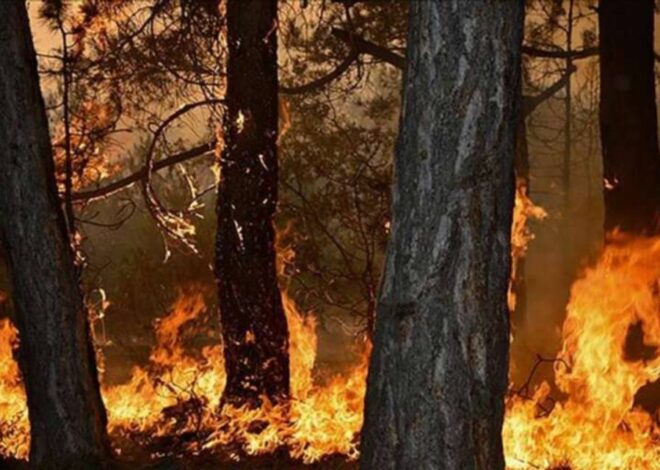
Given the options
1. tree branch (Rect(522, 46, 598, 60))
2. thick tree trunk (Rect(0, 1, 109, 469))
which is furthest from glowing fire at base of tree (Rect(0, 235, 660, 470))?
tree branch (Rect(522, 46, 598, 60))

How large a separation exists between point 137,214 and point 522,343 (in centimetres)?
1298

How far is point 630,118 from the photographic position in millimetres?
10062

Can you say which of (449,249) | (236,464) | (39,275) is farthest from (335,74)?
(449,249)

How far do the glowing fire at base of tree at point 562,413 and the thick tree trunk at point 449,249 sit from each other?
2.84 metres

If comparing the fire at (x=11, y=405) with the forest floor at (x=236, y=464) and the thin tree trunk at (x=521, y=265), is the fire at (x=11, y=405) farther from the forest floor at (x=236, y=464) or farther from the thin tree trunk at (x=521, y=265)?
the thin tree trunk at (x=521, y=265)

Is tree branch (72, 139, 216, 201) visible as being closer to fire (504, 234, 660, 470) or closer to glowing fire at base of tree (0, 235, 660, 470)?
glowing fire at base of tree (0, 235, 660, 470)

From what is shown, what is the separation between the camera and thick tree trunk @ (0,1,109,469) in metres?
7.64

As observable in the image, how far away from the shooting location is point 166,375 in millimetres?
12320

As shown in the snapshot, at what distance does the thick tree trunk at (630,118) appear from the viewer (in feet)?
33.0

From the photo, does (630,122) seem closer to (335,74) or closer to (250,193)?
(335,74)

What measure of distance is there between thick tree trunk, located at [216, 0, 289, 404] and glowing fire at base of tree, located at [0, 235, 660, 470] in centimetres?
62

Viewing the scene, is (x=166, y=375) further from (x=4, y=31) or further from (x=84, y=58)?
(x=4, y=31)

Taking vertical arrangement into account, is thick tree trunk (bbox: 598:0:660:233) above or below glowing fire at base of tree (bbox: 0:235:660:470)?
above

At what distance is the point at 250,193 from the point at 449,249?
4.62 metres
